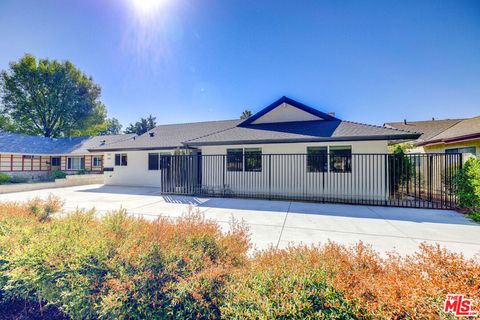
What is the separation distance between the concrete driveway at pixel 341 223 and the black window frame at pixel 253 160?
8.24 ft

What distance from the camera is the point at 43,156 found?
2020 cm

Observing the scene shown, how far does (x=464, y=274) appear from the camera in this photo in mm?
1853

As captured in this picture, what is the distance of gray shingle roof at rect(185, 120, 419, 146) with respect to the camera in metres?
8.51

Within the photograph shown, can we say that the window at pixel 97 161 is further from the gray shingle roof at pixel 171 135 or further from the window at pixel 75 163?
the gray shingle roof at pixel 171 135

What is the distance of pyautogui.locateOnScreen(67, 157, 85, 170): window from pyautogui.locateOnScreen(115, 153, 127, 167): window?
8769mm

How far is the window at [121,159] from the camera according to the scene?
50.4 feet

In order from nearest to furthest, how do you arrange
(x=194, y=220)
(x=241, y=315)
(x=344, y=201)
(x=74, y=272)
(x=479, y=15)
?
(x=241, y=315)
(x=74, y=272)
(x=194, y=220)
(x=479, y=15)
(x=344, y=201)

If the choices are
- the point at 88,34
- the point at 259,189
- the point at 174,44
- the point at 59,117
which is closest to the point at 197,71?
the point at 174,44

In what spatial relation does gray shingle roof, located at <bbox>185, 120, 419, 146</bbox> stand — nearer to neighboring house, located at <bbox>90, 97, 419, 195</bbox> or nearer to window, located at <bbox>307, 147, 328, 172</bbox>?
neighboring house, located at <bbox>90, 97, 419, 195</bbox>

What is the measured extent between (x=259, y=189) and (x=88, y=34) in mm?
12210

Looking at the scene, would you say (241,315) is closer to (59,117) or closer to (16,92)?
(59,117)

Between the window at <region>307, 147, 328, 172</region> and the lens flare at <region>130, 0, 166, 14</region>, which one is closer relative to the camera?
the lens flare at <region>130, 0, 166, 14</region>

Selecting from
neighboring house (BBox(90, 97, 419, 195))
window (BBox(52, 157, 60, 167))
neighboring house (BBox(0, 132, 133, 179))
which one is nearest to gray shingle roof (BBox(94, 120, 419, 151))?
neighboring house (BBox(90, 97, 419, 195))

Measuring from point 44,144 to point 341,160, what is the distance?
28954mm
